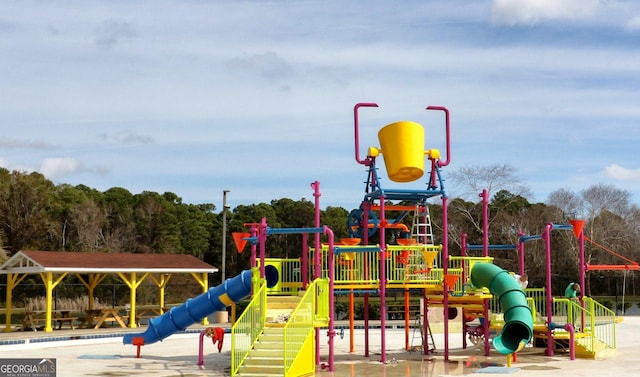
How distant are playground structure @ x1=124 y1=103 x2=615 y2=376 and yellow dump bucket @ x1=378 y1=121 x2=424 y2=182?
3cm

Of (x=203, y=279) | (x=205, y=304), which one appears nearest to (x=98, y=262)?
(x=203, y=279)

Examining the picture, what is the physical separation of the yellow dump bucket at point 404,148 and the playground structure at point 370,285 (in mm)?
27

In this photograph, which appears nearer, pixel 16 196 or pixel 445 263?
pixel 445 263

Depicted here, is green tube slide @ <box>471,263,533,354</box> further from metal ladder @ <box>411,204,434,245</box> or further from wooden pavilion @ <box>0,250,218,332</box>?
wooden pavilion @ <box>0,250,218,332</box>

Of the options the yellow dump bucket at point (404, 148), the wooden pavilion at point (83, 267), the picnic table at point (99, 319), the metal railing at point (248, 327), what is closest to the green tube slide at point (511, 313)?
the yellow dump bucket at point (404, 148)

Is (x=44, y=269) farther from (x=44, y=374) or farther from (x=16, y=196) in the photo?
(x=16, y=196)

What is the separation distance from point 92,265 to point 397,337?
40.8ft

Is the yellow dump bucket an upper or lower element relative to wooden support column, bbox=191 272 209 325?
upper

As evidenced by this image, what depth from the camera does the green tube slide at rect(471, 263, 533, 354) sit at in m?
18.1

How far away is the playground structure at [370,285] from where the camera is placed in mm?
17281

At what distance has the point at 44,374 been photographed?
1769 cm

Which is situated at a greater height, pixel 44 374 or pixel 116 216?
pixel 116 216

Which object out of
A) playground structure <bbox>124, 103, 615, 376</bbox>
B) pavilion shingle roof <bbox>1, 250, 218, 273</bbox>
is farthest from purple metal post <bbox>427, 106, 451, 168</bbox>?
pavilion shingle roof <bbox>1, 250, 218, 273</bbox>

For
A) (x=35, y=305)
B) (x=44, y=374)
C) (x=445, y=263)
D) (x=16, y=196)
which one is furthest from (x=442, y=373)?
(x=16, y=196)
